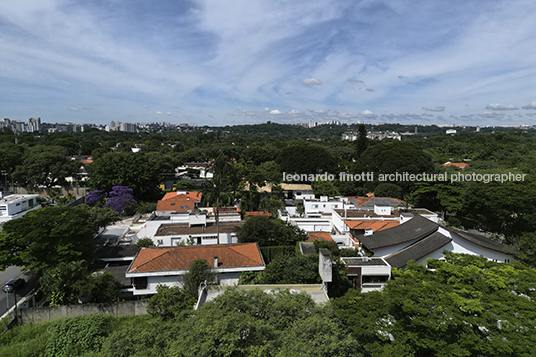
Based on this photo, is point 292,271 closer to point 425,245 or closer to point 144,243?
point 425,245

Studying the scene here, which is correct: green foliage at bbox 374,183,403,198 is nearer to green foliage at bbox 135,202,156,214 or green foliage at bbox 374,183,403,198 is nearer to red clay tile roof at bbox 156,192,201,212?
red clay tile roof at bbox 156,192,201,212

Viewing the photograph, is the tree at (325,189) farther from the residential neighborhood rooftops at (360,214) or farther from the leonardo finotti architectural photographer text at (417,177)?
the residential neighborhood rooftops at (360,214)

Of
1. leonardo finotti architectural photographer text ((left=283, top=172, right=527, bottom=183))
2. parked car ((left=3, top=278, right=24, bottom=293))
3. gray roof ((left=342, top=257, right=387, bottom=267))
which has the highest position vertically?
leonardo finotti architectural photographer text ((left=283, top=172, right=527, bottom=183))

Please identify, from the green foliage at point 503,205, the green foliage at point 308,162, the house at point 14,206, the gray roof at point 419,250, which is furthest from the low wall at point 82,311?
the green foliage at point 308,162

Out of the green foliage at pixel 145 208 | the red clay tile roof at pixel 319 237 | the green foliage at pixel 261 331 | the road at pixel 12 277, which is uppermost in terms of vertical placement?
the green foliage at pixel 261 331

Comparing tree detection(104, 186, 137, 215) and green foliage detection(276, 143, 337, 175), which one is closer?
tree detection(104, 186, 137, 215)

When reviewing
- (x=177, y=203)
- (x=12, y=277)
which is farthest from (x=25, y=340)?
(x=177, y=203)

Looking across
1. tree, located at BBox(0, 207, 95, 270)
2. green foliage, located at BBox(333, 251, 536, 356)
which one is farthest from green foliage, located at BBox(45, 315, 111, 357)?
green foliage, located at BBox(333, 251, 536, 356)
